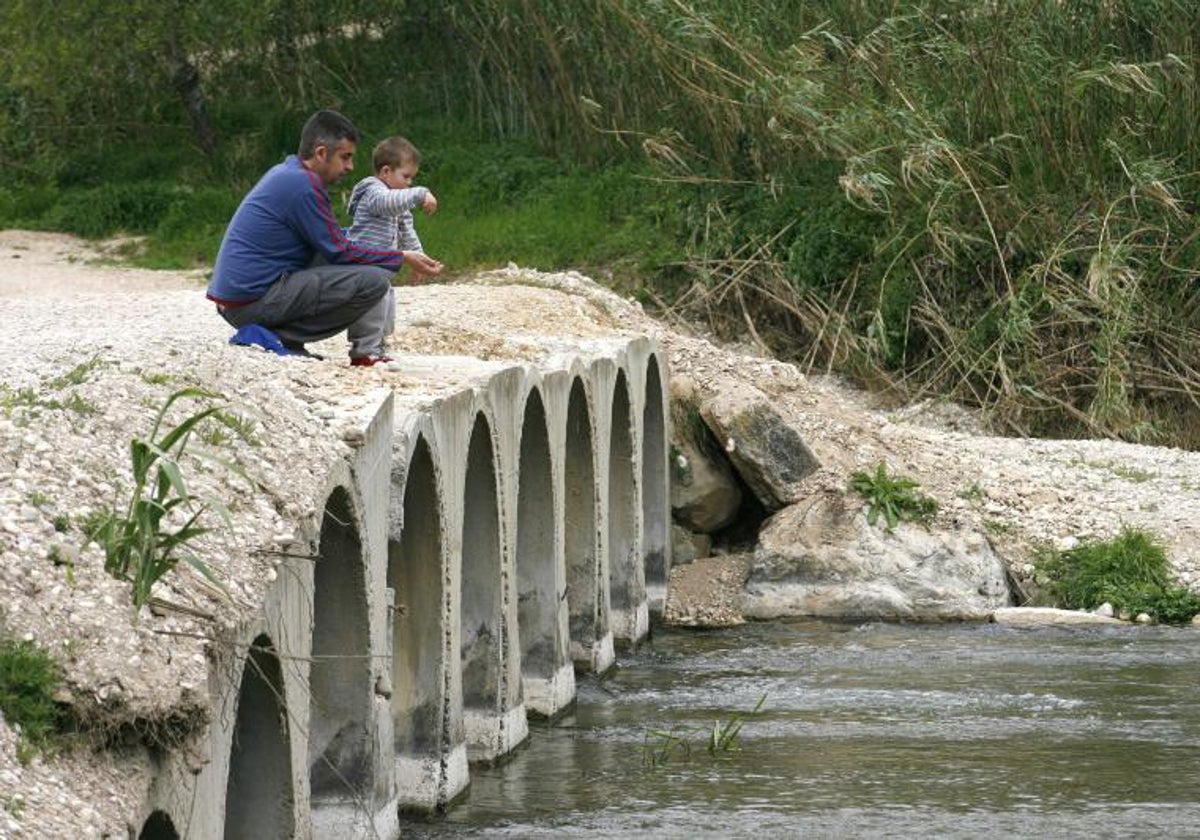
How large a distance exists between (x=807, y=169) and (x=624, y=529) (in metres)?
6.49

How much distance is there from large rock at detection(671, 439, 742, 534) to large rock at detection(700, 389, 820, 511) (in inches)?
11.3

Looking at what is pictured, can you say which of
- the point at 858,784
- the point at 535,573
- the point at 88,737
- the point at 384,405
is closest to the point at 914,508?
the point at 535,573

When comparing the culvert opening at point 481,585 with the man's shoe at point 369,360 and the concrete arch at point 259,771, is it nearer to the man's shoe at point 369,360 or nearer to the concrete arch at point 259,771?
the man's shoe at point 369,360

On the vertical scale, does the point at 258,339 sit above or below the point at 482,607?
above

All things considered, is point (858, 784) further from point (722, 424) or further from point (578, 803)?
point (722, 424)

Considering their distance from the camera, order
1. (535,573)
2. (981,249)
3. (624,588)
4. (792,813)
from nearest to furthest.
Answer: (792,813)
(535,573)
(624,588)
(981,249)

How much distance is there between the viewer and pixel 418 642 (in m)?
8.78

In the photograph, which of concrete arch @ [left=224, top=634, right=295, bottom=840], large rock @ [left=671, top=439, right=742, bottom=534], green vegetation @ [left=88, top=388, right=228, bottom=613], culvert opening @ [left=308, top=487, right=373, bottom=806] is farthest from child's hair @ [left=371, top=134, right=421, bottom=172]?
large rock @ [left=671, top=439, right=742, bottom=534]

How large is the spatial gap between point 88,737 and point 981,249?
1404 cm

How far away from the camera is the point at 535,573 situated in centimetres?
1103

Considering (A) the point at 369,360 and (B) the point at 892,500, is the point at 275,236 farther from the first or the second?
(B) the point at 892,500

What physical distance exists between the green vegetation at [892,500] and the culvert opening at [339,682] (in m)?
7.09

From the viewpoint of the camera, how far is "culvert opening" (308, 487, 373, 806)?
24.0 ft

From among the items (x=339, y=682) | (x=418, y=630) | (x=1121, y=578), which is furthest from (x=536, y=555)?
(x=1121, y=578)
